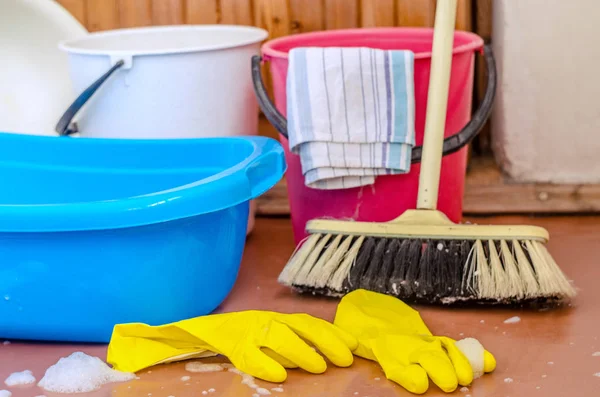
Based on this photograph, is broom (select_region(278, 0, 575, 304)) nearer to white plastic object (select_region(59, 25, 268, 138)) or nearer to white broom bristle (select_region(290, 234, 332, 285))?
white broom bristle (select_region(290, 234, 332, 285))

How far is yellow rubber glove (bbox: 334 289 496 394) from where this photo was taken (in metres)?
0.90

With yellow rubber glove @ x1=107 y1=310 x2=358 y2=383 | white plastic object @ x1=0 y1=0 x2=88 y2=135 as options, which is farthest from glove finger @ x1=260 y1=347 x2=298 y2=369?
white plastic object @ x1=0 y1=0 x2=88 y2=135

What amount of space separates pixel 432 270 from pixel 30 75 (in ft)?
3.12

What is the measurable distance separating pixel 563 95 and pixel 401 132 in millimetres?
425

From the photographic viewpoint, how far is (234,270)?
1.17m

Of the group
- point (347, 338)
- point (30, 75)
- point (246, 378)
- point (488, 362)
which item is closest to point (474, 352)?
point (488, 362)

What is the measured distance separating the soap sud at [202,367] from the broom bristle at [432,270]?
0.65ft

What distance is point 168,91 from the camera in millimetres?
1272

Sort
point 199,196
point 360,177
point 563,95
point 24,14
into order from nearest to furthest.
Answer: point 199,196 → point 360,177 → point 563,95 → point 24,14

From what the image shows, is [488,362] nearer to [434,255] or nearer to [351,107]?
[434,255]

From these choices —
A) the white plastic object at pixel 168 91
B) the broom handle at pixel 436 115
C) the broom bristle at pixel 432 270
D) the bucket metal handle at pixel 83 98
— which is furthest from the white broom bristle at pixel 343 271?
the bucket metal handle at pixel 83 98

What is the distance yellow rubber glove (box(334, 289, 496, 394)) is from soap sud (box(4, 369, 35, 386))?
37 centimetres

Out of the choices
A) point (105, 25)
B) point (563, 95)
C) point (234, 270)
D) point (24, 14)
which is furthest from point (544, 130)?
point (24, 14)

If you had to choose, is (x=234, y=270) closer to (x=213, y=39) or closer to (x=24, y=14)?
(x=213, y=39)
